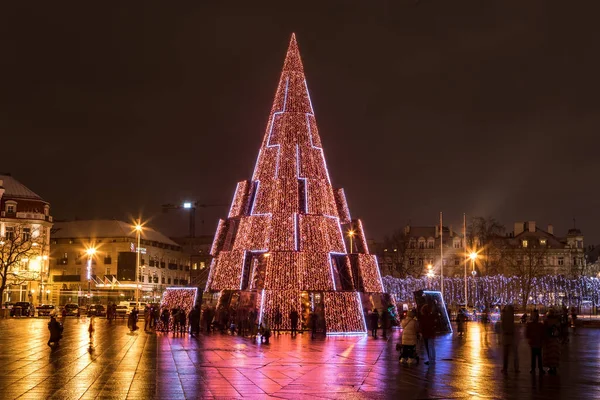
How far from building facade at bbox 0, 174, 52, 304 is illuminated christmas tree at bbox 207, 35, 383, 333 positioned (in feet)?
185

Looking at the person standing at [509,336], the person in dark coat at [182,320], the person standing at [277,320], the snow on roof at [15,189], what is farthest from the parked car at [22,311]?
the person standing at [509,336]

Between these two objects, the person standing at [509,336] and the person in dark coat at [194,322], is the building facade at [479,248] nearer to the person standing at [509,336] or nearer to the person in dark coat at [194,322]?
the person in dark coat at [194,322]

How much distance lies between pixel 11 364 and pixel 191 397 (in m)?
9.22

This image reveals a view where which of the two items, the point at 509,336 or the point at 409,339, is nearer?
the point at 509,336

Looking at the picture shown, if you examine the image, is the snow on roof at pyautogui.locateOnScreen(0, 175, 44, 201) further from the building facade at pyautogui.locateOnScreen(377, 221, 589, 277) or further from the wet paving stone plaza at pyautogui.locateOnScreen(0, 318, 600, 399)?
the wet paving stone plaza at pyautogui.locateOnScreen(0, 318, 600, 399)

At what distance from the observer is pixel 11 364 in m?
22.4

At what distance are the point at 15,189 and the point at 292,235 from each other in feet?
222

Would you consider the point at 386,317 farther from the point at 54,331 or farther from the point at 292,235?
the point at 54,331

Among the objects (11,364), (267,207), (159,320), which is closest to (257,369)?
(11,364)

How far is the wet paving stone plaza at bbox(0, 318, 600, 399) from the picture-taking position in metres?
16.4

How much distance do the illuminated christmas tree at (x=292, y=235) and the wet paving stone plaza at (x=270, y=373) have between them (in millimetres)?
7775

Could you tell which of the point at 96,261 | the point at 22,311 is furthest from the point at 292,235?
the point at 96,261

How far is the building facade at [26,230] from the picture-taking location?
9462cm

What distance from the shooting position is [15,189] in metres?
99.1
